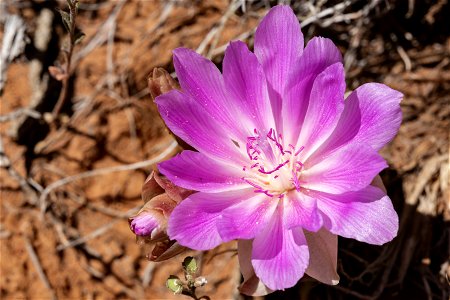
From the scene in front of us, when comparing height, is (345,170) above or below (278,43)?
below

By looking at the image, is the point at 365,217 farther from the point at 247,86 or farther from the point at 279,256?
the point at 247,86

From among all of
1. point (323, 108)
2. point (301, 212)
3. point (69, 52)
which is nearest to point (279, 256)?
point (301, 212)

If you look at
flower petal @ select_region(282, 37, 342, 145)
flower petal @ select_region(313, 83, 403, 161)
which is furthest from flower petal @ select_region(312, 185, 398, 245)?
flower petal @ select_region(282, 37, 342, 145)

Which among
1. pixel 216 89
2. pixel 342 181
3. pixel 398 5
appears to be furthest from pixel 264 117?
pixel 398 5

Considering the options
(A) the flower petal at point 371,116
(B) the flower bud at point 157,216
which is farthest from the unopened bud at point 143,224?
(A) the flower petal at point 371,116

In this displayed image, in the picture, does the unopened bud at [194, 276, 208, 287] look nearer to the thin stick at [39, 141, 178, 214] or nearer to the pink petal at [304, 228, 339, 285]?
the pink petal at [304, 228, 339, 285]

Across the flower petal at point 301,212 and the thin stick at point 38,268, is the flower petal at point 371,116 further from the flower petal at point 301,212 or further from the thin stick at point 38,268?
the thin stick at point 38,268

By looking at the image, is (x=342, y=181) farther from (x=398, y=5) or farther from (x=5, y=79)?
(x=5, y=79)
